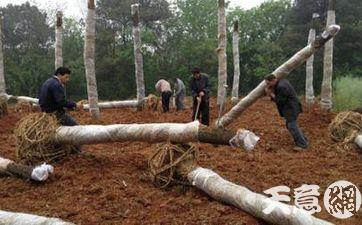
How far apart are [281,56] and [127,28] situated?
9147 mm

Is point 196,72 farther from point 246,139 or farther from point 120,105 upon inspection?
point 120,105

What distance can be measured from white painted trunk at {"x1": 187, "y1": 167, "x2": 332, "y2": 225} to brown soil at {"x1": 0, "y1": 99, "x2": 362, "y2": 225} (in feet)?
0.34

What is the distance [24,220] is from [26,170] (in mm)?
1842

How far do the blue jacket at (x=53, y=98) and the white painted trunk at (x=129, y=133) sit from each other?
0.33 metres

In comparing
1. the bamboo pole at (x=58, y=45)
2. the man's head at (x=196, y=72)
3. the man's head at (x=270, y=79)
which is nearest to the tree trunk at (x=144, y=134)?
the man's head at (x=270, y=79)

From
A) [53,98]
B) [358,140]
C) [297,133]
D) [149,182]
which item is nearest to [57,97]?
[53,98]

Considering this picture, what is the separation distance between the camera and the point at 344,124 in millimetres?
Answer: 9797

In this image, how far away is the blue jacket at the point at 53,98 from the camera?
7.61 meters

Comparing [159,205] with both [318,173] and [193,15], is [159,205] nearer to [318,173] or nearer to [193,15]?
[318,173]

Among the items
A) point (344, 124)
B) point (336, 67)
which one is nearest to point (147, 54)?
point (336, 67)

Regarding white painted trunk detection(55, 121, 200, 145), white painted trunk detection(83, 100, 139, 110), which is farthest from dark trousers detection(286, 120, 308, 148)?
white painted trunk detection(83, 100, 139, 110)

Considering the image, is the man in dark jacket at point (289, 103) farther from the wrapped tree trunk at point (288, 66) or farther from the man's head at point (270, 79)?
the wrapped tree trunk at point (288, 66)

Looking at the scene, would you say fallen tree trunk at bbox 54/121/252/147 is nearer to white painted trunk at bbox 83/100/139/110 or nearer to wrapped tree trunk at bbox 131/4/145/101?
wrapped tree trunk at bbox 131/4/145/101

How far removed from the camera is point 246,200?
213 inches
